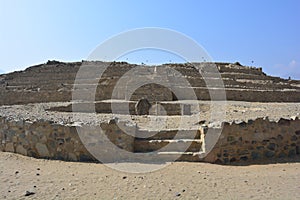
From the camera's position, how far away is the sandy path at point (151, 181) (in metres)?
5.00

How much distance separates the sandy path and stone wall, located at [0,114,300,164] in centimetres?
39

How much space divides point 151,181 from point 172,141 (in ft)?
6.68

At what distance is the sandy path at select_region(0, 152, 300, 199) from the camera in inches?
197

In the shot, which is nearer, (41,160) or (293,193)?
(293,193)

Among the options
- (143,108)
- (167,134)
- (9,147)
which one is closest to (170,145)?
(167,134)

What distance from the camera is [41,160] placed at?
23.7 feet

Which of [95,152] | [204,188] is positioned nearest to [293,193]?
[204,188]

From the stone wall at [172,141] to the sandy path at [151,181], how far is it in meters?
0.39

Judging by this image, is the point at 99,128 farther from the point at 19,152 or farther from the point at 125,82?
the point at 125,82

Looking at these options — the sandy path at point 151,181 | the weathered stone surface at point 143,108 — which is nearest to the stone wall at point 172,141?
the sandy path at point 151,181

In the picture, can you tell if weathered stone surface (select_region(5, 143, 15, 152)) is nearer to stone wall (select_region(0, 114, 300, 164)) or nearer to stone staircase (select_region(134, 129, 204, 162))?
stone wall (select_region(0, 114, 300, 164))

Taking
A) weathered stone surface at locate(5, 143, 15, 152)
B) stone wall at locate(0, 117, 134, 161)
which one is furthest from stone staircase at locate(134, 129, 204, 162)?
weathered stone surface at locate(5, 143, 15, 152)

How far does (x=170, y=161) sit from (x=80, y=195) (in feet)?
8.56

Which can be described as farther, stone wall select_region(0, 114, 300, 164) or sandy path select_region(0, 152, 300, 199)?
stone wall select_region(0, 114, 300, 164)
